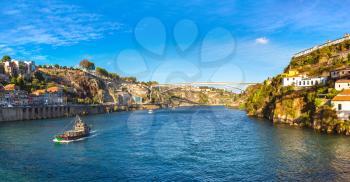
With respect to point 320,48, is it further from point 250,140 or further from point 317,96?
point 250,140

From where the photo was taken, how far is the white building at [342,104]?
54050mm

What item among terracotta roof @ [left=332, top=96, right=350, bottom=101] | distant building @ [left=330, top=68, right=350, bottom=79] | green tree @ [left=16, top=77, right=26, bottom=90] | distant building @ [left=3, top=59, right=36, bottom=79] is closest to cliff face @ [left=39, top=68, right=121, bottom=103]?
distant building @ [left=3, top=59, right=36, bottom=79]

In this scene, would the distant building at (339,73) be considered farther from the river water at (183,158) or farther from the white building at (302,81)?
the river water at (183,158)

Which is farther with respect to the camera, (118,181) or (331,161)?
(331,161)

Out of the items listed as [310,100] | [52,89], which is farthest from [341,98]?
[52,89]

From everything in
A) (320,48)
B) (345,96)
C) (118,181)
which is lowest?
(118,181)

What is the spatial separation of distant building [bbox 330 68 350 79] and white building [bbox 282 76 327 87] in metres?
2.92

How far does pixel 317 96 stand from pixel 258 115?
39.6 m

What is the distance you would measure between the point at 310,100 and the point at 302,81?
561 inches

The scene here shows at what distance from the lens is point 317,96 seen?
65500 mm

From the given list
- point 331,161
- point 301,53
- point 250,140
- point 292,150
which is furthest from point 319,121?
point 301,53

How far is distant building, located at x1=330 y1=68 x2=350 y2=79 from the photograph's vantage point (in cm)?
6766

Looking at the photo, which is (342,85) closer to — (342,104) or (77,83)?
(342,104)

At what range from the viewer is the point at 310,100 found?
66438 millimetres
